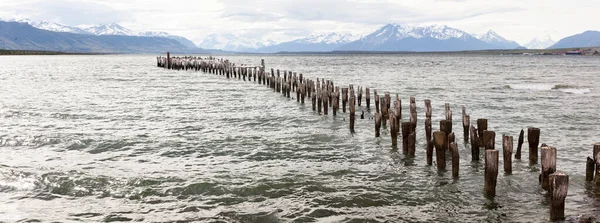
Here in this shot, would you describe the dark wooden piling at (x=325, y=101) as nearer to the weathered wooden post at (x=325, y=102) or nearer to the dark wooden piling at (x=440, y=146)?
the weathered wooden post at (x=325, y=102)

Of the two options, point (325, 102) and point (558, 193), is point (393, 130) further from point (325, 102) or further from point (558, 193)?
point (325, 102)

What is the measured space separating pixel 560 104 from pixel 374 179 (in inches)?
873

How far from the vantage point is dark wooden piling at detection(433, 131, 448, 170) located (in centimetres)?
1375

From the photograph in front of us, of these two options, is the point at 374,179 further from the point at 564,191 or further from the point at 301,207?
the point at 564,191

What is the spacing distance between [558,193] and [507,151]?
12.8 ft

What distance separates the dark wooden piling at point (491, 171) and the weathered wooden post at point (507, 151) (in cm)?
182

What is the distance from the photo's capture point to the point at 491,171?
1159cm

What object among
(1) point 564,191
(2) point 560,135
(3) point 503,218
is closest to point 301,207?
(3) point 503,218

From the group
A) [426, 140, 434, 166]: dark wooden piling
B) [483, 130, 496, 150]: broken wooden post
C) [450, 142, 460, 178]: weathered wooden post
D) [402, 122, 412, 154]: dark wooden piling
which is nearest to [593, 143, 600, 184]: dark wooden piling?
[483, 130, 496, 150]: broken wooden post

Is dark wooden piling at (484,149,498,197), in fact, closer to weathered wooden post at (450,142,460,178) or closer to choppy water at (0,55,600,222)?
choppy water at (0,55,600,222)

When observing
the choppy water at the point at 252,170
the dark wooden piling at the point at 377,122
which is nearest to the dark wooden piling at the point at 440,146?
the choppy water at the point at 252,170

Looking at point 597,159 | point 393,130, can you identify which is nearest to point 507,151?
point 597,159

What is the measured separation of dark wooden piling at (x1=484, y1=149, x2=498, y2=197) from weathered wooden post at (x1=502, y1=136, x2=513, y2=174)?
5.98 feet

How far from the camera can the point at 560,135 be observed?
20266mm
